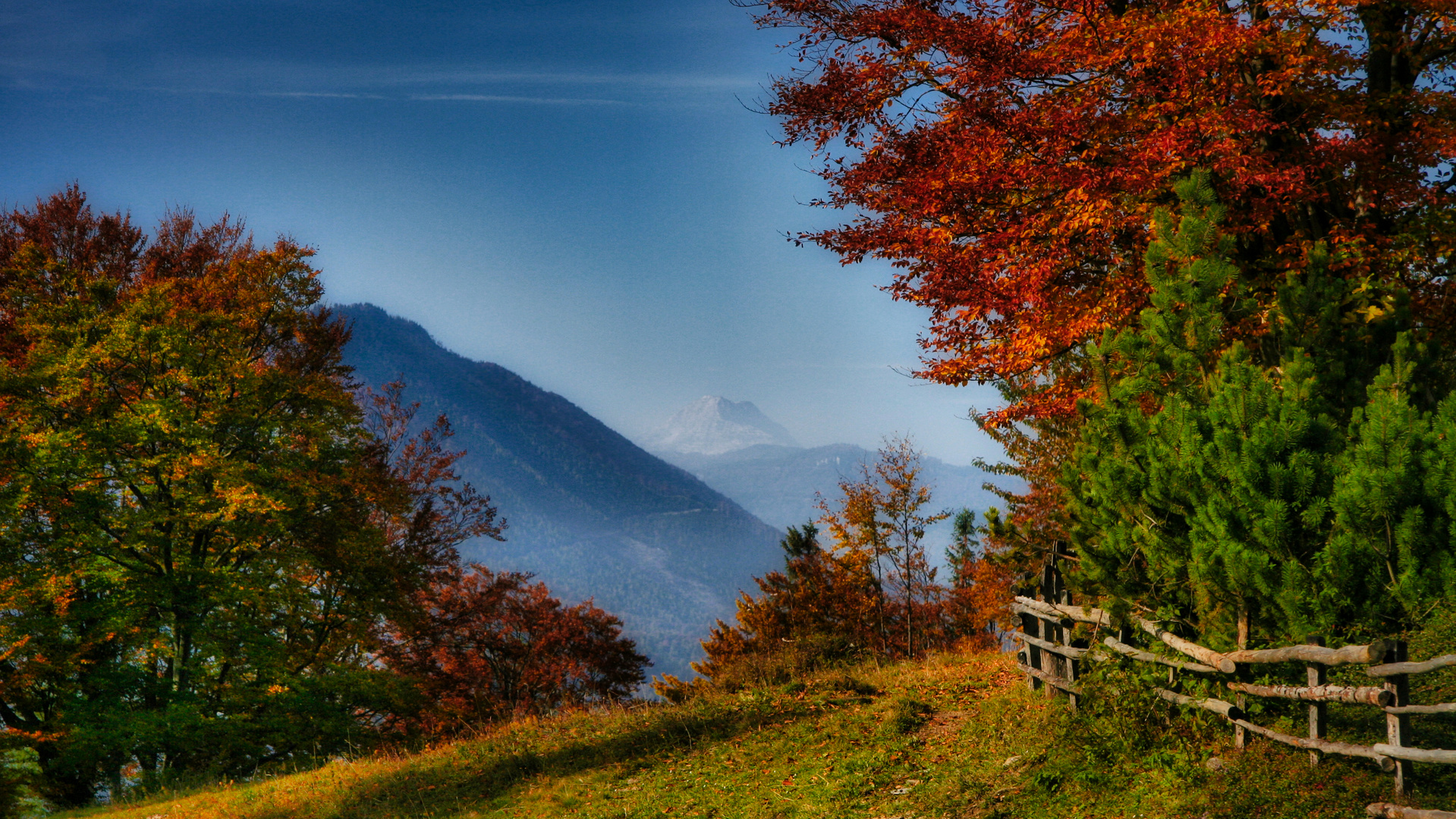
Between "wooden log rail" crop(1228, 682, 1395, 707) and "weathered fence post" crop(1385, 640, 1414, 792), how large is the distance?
0.06 meters

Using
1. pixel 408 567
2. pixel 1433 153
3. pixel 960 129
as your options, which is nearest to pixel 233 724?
pixel 408 567

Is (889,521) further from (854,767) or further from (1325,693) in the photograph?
(1325,693)

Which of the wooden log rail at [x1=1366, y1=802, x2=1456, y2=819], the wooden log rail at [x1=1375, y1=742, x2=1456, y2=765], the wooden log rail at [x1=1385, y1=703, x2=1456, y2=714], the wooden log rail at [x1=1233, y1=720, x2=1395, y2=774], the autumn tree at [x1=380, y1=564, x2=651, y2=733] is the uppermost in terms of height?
the wooden log rail at [x1=1385, y1=703, x2=1456, y2=714]

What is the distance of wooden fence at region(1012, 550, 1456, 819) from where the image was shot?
4695 millimetres

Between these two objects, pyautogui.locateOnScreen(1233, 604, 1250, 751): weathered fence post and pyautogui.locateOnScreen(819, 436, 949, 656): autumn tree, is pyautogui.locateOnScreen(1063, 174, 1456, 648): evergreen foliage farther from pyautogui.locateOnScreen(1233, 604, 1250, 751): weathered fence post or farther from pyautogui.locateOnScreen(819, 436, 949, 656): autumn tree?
pyautogui.locateOnScreen(819, 436, 949, 656): autumn tree

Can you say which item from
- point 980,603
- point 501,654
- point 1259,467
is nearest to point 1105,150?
point 1259,467

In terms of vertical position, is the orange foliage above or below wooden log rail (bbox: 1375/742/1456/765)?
above

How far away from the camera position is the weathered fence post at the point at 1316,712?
5305mm

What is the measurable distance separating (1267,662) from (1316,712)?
0.43 m

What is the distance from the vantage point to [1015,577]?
2117 cm

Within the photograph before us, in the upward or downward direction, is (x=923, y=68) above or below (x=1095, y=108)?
above

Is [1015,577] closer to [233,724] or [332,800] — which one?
[332,800]

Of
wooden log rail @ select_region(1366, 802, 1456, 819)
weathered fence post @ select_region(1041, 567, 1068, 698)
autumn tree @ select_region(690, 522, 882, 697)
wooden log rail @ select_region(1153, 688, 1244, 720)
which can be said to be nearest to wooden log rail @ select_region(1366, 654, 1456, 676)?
wooden log rail @ select_region(1366, 802, 1456, 819)

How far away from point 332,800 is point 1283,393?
43.4 ft
